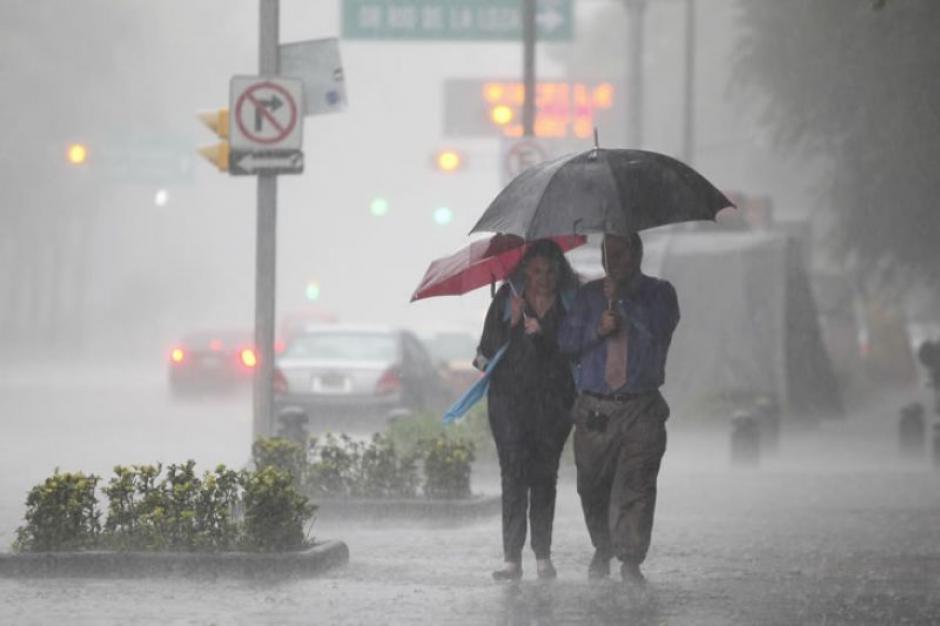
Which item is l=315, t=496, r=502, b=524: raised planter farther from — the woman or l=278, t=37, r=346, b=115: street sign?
the woman

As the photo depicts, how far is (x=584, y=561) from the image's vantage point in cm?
1355

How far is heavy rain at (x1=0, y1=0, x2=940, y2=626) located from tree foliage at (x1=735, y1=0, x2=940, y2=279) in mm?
60

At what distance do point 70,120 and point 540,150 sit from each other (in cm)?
3982

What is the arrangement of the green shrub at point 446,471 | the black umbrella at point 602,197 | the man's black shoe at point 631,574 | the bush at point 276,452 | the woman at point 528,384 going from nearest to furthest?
the black umbrella at point 602,197, the man's black shoe at point 631,574, the woman at point 528,384, the bush at point 276,452, the green shrub at point 446,471

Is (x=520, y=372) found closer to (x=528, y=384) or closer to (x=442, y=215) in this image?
(x=528, y=384)

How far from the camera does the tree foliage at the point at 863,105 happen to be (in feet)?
86.3

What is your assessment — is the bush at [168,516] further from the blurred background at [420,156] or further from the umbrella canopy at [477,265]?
the blurred background at [420,156]

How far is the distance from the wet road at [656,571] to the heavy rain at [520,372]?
48 mm

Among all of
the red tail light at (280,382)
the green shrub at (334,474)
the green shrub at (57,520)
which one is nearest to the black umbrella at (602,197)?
the green shrub at (57,520)

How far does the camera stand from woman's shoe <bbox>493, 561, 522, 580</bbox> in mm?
12047

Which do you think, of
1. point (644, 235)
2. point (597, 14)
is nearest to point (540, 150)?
point (644, 235)

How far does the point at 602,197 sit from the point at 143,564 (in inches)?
128

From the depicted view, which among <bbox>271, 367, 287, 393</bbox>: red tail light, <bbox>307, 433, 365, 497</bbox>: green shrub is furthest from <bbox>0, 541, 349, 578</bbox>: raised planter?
<bbox>271, 367, 287, 393</bbox>: red tail light

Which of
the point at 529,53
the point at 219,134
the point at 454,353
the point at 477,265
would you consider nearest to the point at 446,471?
the point at 219,134
